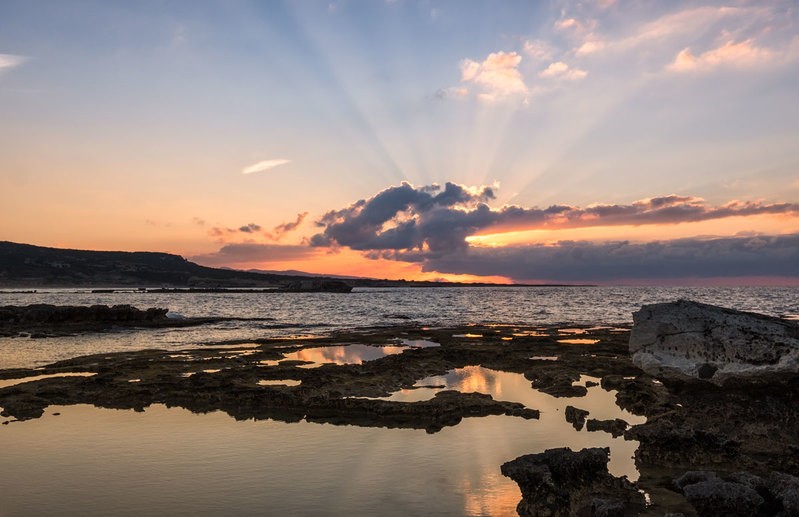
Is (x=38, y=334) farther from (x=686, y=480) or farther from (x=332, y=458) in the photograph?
(x=686, y=480)

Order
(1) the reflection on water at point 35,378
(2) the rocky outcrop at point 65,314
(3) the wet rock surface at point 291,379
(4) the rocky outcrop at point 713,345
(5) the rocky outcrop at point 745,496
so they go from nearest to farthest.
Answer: (5) the rocky outcrop at point 745,496 < (4) the rocky outcrop at point 713,345 < (3) the wet rock surface at point 291,379 < (1) the reflection on water at point 35,378 < (2) the rocky outcrop at point 65,314

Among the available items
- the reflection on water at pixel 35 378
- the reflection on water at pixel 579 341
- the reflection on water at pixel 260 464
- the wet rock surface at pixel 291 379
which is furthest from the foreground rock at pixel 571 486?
the reflection on water at pixel 579 341

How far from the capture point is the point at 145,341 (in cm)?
4275

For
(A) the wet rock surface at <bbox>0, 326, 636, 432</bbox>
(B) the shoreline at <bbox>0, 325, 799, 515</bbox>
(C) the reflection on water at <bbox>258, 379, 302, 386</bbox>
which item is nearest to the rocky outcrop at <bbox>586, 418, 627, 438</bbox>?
(B) the shoreline at <bbox>0, 325, 799, 515</bbox>

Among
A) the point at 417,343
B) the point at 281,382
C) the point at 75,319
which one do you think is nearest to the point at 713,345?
the point at 281,382

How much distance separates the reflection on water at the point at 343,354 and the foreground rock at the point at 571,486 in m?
19.8

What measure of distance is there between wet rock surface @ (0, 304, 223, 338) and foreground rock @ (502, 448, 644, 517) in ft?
165

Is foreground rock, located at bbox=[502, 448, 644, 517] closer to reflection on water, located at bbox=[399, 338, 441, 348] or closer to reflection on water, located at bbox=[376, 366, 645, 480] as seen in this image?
reflection on water, located at bbox=[376, 366, 645, 480]

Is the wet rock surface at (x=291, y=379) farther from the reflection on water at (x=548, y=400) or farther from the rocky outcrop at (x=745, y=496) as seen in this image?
the rocky outcrop at (x=745, y=496)

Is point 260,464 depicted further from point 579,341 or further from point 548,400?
point 579,341

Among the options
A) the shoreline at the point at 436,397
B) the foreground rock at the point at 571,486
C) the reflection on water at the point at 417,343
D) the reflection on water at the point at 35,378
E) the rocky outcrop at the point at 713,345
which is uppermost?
the rocky outcrop at the point at 713,345

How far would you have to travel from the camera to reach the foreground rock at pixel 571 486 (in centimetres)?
973

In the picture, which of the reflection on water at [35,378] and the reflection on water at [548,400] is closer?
the reflection on water at [548,400]

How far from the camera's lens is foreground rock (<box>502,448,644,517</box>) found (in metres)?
9.73
